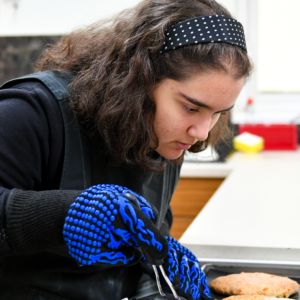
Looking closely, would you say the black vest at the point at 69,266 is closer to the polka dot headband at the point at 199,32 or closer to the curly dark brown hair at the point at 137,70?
the curly dark brown hair at the point at 137,70

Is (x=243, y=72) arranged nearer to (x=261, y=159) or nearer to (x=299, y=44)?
(x=261, y=159)

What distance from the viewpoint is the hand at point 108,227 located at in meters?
0.68

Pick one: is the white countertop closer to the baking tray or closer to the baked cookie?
the baking tray

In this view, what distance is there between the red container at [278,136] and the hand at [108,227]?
2075 mm

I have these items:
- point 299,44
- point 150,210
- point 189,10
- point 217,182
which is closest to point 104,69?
point 189,10

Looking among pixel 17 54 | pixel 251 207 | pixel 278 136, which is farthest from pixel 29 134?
pixel 17 54

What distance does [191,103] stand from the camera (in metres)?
0.88

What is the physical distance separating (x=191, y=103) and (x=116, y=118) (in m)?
0.16

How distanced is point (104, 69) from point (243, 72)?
0.30 metres

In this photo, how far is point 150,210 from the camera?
2.35ft

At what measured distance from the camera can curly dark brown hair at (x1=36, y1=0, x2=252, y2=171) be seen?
0.88 meters

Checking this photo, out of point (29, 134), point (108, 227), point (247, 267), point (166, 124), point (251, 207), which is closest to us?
point (108, 227)

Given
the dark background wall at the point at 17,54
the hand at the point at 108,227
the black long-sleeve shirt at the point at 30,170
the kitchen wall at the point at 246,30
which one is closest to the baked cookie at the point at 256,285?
the hand at the point at 108,227

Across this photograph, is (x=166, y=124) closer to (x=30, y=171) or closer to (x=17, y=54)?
(x=30, y=171)
